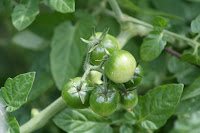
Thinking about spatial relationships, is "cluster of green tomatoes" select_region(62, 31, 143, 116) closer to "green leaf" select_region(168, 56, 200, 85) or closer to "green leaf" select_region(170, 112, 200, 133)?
"green leaf" select_region(170, 112, 200, 133)

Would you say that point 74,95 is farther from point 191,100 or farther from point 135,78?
point 191,100

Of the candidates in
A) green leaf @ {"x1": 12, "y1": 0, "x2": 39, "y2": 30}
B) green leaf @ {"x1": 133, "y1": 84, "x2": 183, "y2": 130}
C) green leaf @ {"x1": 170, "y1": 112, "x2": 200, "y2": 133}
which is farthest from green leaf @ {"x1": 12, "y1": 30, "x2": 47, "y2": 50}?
green leaf @ {"x1": 170, "y1": 112, "x2": 200, "y2": 133}

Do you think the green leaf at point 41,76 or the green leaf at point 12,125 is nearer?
the green leaf at point 12,125

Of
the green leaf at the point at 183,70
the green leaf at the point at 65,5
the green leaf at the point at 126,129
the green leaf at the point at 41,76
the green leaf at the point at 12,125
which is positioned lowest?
the green leaf at the point at 126,129

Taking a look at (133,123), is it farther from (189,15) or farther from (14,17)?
(189,15)

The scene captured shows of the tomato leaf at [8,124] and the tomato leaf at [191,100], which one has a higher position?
the tomato leaf at [8,124]

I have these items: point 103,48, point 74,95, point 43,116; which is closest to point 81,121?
point 43,116

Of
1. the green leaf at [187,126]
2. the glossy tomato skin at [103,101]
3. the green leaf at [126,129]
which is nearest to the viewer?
the green leaf at [187,126]

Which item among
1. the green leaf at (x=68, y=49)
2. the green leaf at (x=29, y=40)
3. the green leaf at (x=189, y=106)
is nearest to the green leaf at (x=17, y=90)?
the green leaf at (x=68, y=49)

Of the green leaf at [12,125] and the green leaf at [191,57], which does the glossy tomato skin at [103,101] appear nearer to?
the green leaf at [12,125]

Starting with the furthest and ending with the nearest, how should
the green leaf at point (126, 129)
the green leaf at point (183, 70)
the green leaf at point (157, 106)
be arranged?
the green leaf at point (183, 70) < the green leaf at point (126, 129) < the green leaf at point (157, 106)
